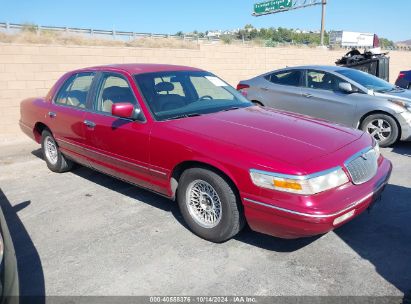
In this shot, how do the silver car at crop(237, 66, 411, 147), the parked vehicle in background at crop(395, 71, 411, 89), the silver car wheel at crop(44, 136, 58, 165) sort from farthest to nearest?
the parked vehicle in background at crop(395, 71, 411, 89) → the silver car at crop(237, 66, 411, 147) → the silver car wheel at crop(44, 136, 58, 165)

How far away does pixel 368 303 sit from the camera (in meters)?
2.77

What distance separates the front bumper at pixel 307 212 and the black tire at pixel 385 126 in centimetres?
410

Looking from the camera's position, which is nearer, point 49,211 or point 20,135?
point 49,211

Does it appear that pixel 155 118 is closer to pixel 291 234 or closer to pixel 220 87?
pixel 220 87

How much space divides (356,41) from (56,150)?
5102 centimetres

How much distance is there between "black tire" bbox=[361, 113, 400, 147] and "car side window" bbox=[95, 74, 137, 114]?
473 centimetres

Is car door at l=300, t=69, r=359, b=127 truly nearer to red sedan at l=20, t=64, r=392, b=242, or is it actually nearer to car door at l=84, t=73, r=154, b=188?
red sedan at l=20, t=64, r=392, b=242

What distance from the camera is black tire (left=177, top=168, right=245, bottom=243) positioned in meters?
3.36

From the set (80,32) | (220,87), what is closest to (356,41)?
(80,32)

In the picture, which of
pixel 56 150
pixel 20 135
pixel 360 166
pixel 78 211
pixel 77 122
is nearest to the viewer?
pixel 360 166

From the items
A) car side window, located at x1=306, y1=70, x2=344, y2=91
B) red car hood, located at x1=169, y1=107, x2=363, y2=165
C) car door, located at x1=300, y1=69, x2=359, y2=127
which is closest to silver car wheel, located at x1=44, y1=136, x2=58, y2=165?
red car hood, located at x1=169, y1=107, x2=363, y2=165

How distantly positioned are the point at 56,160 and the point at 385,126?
5.65 meters

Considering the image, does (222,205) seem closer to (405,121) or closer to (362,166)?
(362,166)

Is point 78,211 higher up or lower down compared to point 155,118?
lower down
